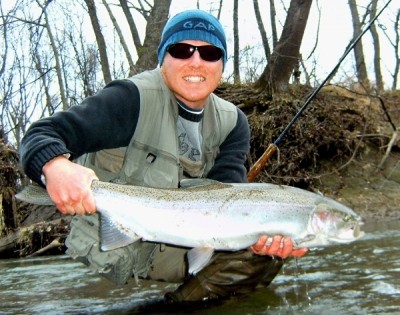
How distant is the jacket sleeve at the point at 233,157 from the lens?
391 centimetres

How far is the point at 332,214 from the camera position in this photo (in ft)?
9.42

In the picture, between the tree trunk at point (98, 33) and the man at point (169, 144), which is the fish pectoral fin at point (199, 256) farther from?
the tree trunk at point (98, 33)

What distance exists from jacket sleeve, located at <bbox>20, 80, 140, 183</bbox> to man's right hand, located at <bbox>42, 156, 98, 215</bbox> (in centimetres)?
5

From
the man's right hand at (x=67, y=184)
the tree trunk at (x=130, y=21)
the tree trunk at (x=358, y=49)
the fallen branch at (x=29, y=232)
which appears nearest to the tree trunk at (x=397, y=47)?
the tree trunk at (x=358, y=49)

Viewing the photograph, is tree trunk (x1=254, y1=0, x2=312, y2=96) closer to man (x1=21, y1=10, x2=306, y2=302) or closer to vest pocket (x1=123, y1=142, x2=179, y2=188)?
man (x1=21, y1=10, x2=306, y2=302)

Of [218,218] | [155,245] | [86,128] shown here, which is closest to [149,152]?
[86,128]

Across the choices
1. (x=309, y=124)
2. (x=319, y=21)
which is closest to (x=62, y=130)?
(x=309, y=124)

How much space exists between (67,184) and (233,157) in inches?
63.7

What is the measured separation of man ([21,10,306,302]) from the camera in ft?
10.3

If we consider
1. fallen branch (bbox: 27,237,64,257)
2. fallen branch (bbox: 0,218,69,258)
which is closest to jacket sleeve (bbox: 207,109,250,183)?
fallen branch (bbox: 27,237,64,257)

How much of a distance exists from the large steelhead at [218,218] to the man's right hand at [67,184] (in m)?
0.14

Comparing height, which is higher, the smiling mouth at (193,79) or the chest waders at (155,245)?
the smiling mouth at (193,79)

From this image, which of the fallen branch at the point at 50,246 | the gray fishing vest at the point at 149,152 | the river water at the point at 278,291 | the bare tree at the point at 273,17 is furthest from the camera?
the bare tree at the point at 273,17

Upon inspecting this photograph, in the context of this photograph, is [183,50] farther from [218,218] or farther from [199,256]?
[199,256]
